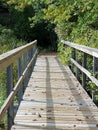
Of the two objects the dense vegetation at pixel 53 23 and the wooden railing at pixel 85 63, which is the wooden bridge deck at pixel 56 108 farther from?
the dense vegetation at pixel 53 23

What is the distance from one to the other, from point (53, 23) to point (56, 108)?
1726 cm

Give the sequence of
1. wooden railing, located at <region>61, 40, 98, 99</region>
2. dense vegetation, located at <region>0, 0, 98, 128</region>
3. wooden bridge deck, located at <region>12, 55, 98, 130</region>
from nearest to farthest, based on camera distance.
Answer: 1. wooden bridge deck, located at <region>12, 55, 98, 130</region>
2. wooden railing, located at <region>61, 40, 98, 99</region>
3. dense vegetation, located at <region>0, 0, 98, 128</region>

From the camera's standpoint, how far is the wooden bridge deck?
5.98 meters

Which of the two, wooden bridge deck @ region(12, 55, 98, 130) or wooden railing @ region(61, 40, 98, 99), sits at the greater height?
wooden railing @ region(61, 40, 98, 99)

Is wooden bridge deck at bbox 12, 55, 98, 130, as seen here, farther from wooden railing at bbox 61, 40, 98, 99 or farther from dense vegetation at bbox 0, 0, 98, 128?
dense vegetation at bbox 0, 0, 98, 128

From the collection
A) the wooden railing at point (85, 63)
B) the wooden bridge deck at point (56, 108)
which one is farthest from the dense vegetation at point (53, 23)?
the wooden bridge deck at point (56, 108)

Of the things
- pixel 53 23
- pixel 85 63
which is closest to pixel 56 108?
pixel 85 63

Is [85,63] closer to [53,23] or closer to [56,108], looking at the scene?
[56,108]

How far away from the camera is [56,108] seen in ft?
23.3

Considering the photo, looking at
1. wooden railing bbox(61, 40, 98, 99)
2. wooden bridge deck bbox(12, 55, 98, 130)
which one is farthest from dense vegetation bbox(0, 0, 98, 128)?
wooden bridge deck bbox(12, 55, 98, 130)

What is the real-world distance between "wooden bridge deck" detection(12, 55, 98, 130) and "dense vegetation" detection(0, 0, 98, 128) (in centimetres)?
113

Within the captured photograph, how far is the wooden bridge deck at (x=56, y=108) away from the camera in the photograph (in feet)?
19.6

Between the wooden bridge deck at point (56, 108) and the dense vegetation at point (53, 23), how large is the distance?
113 centimetres

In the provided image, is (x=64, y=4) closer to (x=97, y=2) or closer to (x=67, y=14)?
(x=67, y=14)
